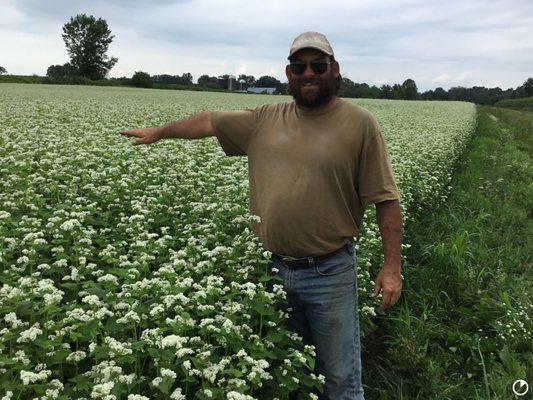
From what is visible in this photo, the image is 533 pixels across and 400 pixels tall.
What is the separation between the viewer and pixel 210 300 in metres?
3.40

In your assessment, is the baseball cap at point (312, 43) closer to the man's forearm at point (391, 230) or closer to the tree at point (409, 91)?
the man's forearm at point (391, 230)

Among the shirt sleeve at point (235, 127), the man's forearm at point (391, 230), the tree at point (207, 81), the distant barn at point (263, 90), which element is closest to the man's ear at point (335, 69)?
the shirt sleeve at point (235, 127)

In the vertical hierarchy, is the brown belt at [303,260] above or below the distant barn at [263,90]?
above

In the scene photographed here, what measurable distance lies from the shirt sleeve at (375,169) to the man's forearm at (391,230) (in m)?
0.11

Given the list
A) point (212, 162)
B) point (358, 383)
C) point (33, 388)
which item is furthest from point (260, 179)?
point (212, 162)

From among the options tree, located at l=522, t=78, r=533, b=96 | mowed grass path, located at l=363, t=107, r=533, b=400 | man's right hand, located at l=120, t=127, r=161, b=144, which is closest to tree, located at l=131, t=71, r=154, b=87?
mowed grass path, located at l=363, t=107, r=533, b=400

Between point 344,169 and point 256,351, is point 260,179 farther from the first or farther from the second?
point 256,351

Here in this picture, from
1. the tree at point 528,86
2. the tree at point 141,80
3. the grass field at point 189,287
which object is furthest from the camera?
the tree at point 528,86

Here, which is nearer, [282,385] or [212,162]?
[282,385]

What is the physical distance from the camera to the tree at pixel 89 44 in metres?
108

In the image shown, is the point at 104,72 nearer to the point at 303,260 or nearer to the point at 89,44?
the point at 89,44

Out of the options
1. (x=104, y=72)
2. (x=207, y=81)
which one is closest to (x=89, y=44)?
(x=104, y=72)

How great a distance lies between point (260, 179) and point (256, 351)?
138 cm

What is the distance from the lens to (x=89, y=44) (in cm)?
11006
